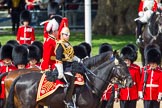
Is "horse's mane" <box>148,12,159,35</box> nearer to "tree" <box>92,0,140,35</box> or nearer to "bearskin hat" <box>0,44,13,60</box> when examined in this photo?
"bearskin hat" <box>0,44,13,60</box>

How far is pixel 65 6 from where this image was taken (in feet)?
91.6

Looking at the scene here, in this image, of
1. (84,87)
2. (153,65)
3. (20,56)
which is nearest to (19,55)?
(20,56)

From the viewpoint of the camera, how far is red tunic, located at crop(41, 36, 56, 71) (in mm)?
11508

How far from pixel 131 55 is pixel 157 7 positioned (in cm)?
596

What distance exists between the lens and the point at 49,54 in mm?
11570

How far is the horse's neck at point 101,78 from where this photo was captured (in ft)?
35.8

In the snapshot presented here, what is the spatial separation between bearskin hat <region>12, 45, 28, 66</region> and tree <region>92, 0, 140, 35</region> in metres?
12.2

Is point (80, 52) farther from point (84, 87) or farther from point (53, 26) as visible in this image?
point (84, 87)

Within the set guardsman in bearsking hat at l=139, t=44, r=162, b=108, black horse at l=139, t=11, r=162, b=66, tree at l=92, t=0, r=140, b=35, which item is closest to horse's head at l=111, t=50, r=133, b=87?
guardsman in bearsking hat at l=139, t=44, r=162, b=108

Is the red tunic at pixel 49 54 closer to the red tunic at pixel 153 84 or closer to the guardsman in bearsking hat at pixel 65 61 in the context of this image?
the guardsman in bearsking hat at pixel 65 61

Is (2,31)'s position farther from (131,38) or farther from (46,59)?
(46,59)

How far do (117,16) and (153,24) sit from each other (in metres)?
7.85

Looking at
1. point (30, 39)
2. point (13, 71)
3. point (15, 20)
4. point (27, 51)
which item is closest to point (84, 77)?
point (13, 71)

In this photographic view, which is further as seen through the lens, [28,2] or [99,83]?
[28,2]
